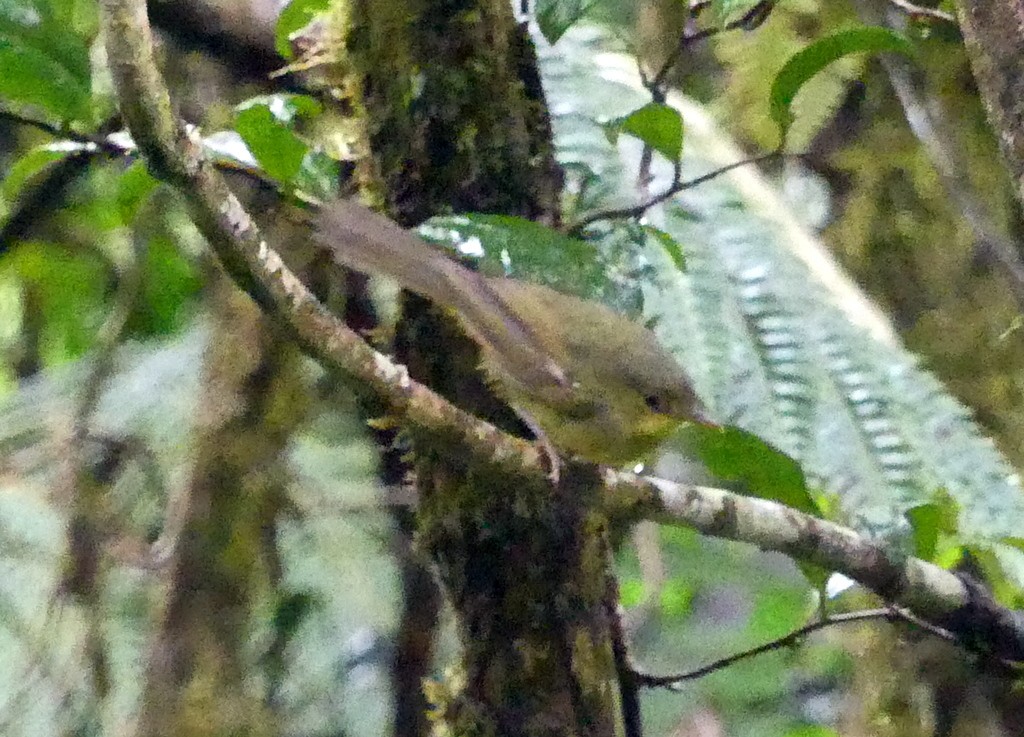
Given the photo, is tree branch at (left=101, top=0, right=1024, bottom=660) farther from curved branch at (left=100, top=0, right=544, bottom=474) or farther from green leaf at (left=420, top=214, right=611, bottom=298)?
green leaf at (left=420, top=214, right=611, bottom=298)

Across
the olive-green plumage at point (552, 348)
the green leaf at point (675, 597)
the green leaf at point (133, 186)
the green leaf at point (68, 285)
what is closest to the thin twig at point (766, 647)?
the olive-green plumage at point (552, 348)

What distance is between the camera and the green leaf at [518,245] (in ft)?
2.97

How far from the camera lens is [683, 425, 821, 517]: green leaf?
42.1 inches

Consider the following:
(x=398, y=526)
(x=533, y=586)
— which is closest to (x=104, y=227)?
(x=398, y=526)

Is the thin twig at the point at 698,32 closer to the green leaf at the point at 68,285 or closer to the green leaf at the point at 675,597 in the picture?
the green leaf at the point at 68,285

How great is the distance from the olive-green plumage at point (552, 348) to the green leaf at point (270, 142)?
53 mm

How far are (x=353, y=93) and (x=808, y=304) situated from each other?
2.03ft

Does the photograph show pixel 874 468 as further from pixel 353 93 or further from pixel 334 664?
pixel 334 664

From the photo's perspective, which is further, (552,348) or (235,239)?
(552,348)

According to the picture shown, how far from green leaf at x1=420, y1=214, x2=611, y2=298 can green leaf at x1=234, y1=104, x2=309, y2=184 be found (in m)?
0.12

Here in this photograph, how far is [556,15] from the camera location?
0.98 m

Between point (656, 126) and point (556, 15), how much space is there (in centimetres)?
14

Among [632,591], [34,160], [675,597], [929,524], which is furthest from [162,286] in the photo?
[675,597]

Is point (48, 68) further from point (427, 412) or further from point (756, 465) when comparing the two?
point (756, 465)
